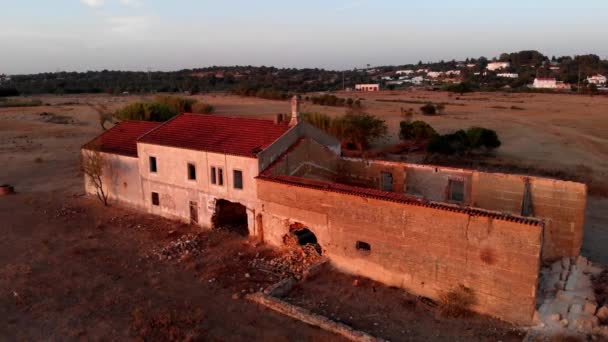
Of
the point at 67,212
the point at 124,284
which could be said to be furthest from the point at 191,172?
the point at 67,212

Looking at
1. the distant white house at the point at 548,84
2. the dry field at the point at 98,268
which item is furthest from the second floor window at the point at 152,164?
the distant white house at the point at 548,84

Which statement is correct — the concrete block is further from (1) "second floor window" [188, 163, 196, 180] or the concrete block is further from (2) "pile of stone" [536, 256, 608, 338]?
(1) "second floor window" [188, 163, 196, 180]

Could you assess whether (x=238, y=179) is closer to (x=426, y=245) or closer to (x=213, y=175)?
(x=213, y=175)

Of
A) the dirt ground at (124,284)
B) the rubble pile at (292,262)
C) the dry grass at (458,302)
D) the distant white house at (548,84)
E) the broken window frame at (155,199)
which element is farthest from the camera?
the distant white house at (548,84)

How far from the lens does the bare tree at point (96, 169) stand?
26078 mm

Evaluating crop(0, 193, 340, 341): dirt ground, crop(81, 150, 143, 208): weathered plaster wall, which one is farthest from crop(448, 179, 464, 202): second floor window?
crop(81, 150, 143, 208): weathered plaster wall

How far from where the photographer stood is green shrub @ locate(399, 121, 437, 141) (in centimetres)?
4316

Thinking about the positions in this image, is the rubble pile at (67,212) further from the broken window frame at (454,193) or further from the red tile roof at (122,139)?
the broken window frame at (454,193)

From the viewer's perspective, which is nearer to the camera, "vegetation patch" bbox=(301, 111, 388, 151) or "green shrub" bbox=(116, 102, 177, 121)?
"vegetation patch" bbox=(301, 111, 388, 151)

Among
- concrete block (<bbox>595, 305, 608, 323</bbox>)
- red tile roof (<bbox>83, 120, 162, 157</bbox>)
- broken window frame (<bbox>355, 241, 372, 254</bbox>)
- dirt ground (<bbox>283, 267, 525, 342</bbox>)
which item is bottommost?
dirt ground (<bbox>283, 267, 525, 342</bbox>)

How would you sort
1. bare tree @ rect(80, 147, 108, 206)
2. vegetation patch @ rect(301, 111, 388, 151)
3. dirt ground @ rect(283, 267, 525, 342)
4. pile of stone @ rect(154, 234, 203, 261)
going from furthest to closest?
vegetation patch @ rect(301, 111, 388, 151)
bare tree @ rect(80, 147, 108, 206)
pile of stone @ rect(154, 234, 203, 261)
dirt ground @ rect(283, 267, 525, 342)

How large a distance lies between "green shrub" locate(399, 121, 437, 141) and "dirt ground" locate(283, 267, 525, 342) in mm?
28413

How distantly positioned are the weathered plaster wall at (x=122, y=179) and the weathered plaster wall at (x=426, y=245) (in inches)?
385

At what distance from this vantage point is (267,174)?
19.8m
